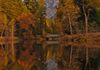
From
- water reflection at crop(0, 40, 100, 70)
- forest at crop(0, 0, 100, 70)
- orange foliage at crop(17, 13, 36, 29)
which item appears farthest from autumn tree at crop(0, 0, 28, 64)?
water reflection at crop(0, 40, 100, 70)

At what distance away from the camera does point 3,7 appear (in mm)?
51188

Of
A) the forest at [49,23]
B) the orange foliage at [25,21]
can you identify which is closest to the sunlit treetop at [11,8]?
the forest at [49,23]

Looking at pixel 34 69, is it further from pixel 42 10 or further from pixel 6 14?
pixel 42 10

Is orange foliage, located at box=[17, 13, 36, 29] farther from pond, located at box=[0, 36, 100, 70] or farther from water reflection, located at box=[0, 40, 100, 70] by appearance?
water reflection, located at box=[0, 40, 100, 70]

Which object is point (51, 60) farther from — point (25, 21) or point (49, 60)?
point (25, 21)

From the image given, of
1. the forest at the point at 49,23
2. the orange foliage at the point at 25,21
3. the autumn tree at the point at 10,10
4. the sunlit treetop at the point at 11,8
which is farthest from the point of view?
the sunlit treetop at the point at 11,8

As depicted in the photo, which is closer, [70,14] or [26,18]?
[70,14]

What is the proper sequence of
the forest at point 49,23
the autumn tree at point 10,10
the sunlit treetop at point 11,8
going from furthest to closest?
the sunlit treetop at point 11,8, the autumn tree at point 10,10, the forest at point 49,23

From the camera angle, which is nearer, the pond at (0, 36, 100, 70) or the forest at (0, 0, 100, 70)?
the pond at (0, 36, 100, 70)

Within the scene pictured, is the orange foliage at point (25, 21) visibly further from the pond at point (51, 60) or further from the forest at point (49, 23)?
the pond at point (51, 60)

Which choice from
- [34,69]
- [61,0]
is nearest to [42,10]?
[61,0]

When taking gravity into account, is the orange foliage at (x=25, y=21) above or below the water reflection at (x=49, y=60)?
above

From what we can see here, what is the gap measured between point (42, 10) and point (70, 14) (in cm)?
1224

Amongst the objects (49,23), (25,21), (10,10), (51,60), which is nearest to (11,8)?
(10,10)
